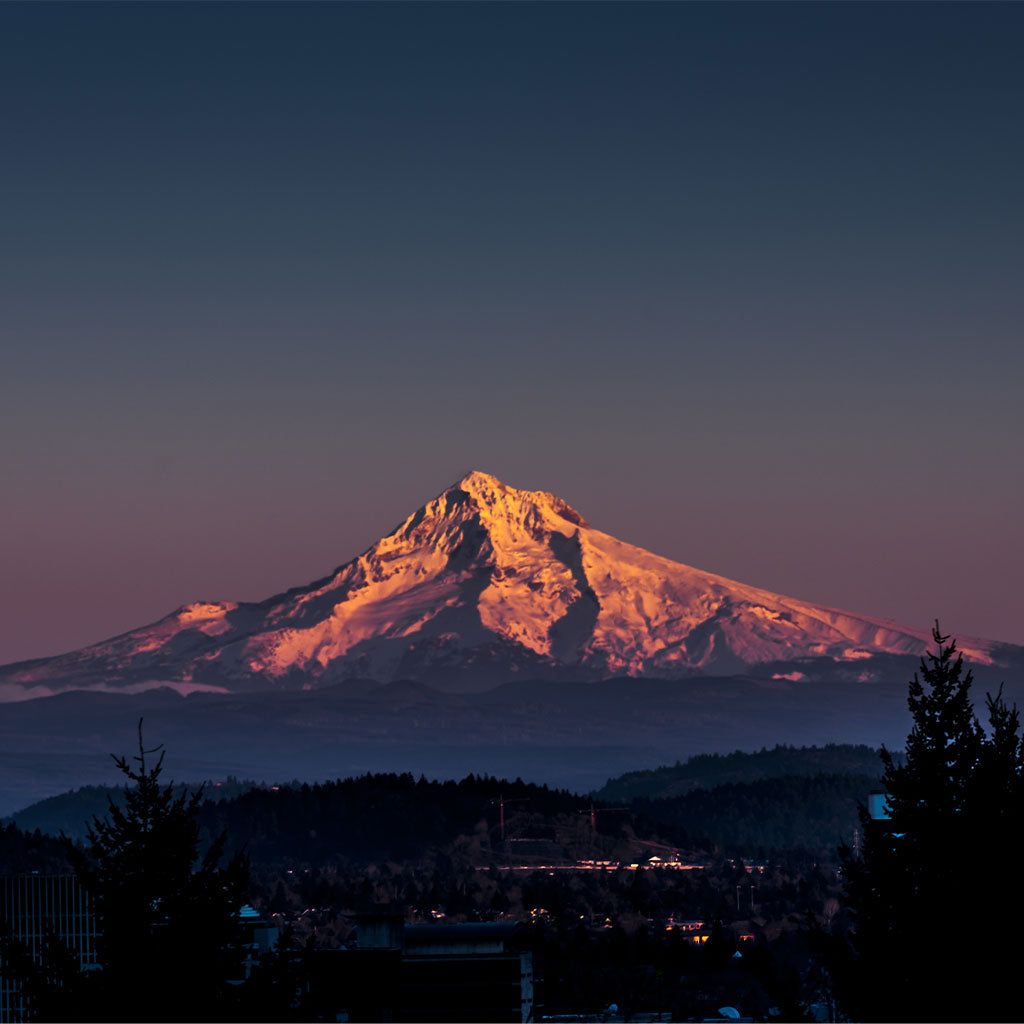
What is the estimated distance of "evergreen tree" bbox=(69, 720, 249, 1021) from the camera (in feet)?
172

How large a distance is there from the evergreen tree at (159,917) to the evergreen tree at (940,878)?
16.2 meters

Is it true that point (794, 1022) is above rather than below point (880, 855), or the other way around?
below

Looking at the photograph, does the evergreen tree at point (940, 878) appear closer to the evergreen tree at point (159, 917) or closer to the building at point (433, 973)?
the evergreen tree at point (159, 917)

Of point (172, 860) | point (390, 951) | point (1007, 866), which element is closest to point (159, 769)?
point (172, 860)

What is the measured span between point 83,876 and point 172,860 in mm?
2821

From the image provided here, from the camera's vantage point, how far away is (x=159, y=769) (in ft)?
183

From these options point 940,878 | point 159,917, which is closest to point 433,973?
point 940,878

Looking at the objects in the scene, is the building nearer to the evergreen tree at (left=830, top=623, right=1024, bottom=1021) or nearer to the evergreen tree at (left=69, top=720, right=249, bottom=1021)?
the evergreen tree at (left=830, top=623, right=1024, bottom=1021)

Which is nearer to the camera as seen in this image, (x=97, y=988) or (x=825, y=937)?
(x=97, y=988)

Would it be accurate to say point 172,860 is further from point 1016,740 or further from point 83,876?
point 1016,740

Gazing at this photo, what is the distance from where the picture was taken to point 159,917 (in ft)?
178

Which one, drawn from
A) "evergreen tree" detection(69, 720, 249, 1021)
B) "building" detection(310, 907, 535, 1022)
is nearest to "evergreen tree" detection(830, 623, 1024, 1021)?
"evergreen tree" detection(69, 720, 249, 1021)

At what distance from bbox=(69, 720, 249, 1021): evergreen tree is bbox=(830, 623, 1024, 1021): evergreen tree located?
16164mm

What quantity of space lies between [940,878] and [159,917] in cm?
2001
